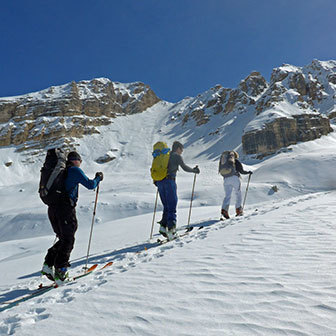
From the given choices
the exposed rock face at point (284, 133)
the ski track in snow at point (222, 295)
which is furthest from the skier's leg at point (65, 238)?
the exposed rock face at point (284, 133)

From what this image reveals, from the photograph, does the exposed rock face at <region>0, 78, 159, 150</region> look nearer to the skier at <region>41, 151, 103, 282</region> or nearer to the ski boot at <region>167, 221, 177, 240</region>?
the ski boot at <region>167, 221, 177, 240</region>

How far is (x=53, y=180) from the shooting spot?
3.95 meters

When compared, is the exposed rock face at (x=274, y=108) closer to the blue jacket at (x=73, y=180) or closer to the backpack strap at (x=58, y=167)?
the blue jacket at (x=73, y=180)

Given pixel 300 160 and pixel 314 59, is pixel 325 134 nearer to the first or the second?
pixel 300 160

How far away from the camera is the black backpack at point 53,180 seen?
3.95 metres

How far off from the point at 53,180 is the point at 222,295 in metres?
2.96

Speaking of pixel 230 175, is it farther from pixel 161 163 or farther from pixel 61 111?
pixel 61 111

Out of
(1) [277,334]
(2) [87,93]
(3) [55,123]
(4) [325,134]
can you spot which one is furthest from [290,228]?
(2) [87,93]

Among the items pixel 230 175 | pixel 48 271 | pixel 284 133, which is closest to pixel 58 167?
pixel 48 271

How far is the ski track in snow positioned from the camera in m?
1.95

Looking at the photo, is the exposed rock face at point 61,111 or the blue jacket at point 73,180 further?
the exposed rock face at point 61,111

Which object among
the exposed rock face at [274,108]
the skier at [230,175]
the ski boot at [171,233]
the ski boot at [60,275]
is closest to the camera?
the ski boot at [60,275]

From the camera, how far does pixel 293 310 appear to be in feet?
6.74

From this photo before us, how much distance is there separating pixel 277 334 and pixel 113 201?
583 inches
